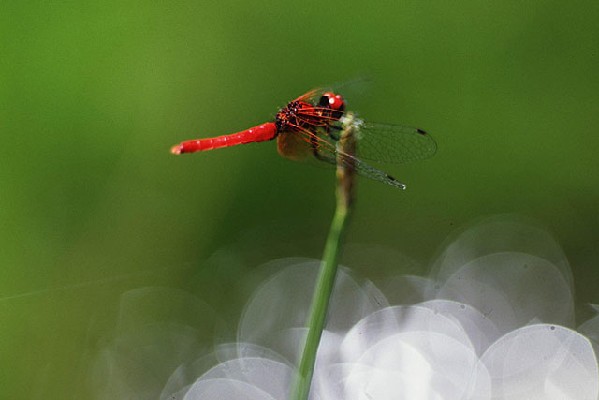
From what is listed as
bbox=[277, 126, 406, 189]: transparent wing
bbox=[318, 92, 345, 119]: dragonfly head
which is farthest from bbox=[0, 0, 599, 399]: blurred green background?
bbox=[277, 126, 406, 189]: transparent wing

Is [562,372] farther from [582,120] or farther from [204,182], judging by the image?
[204,182]

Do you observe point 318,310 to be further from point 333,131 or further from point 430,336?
point 430,336

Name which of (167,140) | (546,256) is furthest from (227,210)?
(546,256)

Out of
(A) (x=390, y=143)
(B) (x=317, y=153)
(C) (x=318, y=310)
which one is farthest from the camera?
(A) (x=390, y=143)

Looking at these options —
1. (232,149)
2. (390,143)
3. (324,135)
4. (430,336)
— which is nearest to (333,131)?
(324,135)

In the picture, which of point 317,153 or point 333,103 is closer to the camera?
Answer: point 317,153
